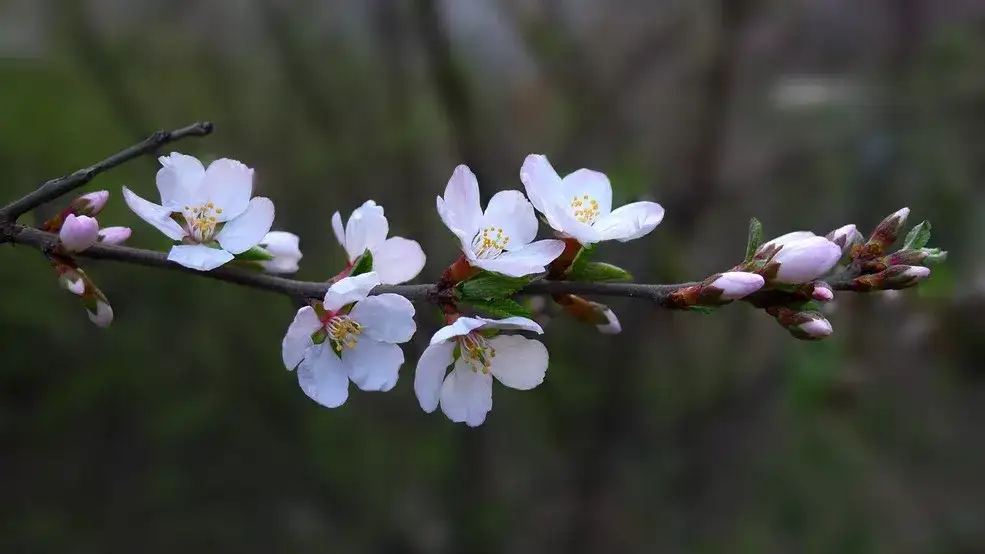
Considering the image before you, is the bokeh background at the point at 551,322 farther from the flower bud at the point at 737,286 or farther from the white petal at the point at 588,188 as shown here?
the flower bud at the point at 737,286

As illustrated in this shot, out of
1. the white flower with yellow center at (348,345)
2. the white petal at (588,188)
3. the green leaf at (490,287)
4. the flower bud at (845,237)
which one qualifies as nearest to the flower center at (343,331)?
the white flower with yellow center at (348,345)

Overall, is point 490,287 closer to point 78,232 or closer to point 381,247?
point 381,247

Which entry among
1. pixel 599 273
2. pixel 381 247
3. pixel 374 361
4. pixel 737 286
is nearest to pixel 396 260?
pixel 381 247

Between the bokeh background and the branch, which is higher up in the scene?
the branch

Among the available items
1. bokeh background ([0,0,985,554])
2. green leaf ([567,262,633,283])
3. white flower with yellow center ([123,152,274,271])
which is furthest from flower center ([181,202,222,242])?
bokeh background ([0,0,985,554])

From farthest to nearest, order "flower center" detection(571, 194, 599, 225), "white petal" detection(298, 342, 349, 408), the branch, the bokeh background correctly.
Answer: the bokeh background
"flower center" detection(571, 194, 599, 225)
"white petal" detection(298, 342, 349, 408)
the branch

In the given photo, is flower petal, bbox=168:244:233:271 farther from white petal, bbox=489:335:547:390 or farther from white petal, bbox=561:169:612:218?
white petal, bbox=561:169:612:218

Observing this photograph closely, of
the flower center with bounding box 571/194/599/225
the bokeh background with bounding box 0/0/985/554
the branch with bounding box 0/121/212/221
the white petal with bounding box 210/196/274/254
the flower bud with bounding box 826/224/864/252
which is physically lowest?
the bokeh background with bounding box 0/0/985/554

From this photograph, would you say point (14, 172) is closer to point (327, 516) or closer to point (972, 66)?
point (327, 516)

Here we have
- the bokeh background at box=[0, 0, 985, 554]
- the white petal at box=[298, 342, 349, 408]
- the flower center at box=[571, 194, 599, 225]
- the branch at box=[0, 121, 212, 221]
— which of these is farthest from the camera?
the bokeh background at box=[0, 0, 985, 554]
